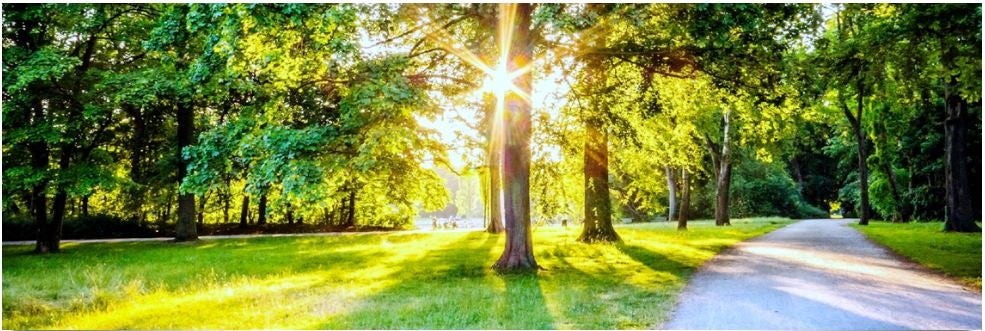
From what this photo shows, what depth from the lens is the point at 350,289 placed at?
1174 centimetres

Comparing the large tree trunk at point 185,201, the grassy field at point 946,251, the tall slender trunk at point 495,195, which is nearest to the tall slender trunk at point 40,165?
the large tree trunk at point 185,201

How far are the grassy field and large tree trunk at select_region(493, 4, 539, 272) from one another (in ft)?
27.7

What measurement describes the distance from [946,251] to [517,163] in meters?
11.9

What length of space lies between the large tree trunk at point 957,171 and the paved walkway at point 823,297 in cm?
1217

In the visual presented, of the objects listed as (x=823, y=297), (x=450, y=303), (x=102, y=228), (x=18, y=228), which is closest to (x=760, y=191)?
(x=823, y=297)

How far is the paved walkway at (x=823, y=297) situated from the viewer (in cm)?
770

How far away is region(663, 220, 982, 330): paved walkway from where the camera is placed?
7695 millimetres

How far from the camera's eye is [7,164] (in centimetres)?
2094

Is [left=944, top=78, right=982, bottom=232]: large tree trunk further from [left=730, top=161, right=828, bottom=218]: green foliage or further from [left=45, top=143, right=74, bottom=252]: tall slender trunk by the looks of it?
[left=45, top=143, right=74, bottom=252]: tall slender trunk

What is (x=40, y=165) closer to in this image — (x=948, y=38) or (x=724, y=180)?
(x=948, y=38)

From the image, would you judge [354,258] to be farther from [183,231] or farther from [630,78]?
[183,231]

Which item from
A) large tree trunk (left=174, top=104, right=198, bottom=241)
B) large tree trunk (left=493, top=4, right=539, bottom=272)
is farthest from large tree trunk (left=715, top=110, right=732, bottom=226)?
large tree trunk (left=174, top=104, right=198, bottom=241)

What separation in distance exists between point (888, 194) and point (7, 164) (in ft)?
140

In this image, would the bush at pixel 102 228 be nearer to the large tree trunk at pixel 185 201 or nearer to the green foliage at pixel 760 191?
the large tree trunk at pixel 185 201
